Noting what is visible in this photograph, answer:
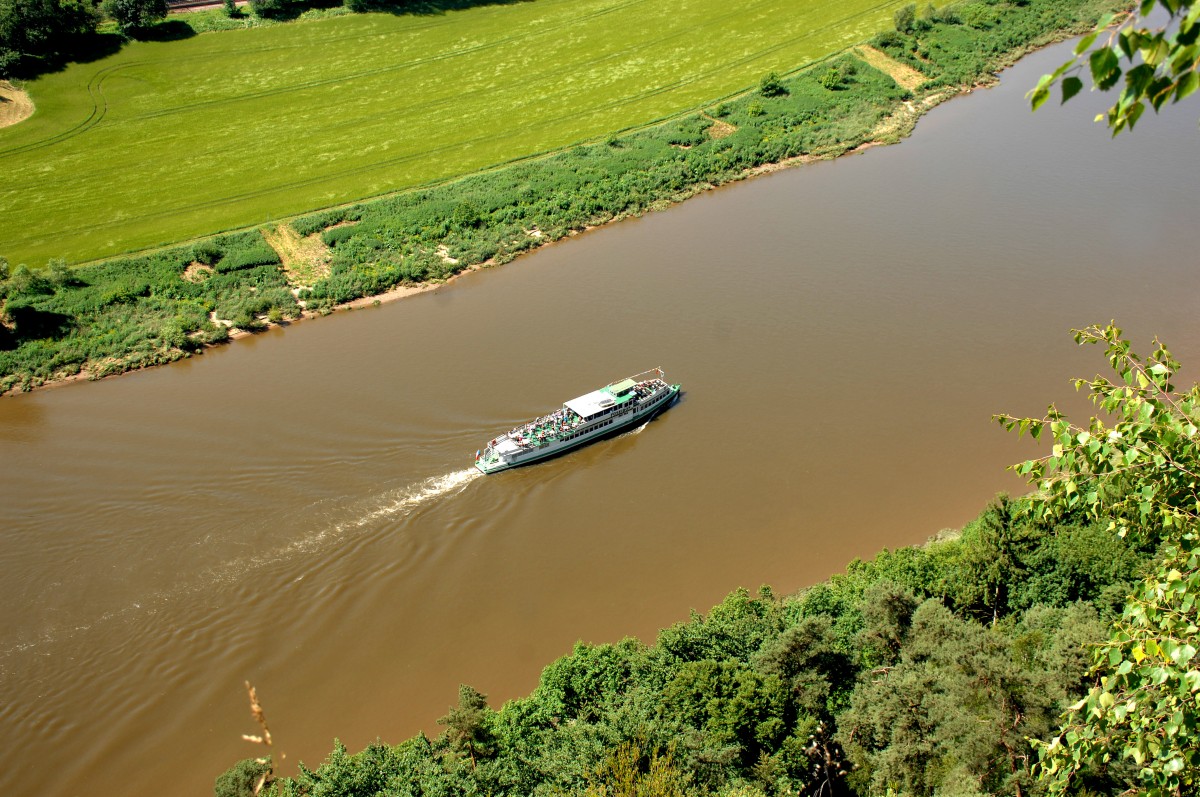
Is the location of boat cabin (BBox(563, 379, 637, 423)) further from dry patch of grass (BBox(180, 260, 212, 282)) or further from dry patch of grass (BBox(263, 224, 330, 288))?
dry patch of grass (BBox(180, 260, 212, 282))

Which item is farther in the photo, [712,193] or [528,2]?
[528,2]

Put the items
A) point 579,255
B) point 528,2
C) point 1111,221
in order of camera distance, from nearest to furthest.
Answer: point 1111,221
point 579,255
point 528,2

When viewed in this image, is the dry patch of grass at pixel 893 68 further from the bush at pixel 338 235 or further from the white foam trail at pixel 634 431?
the white foam trail at pixel 634 431

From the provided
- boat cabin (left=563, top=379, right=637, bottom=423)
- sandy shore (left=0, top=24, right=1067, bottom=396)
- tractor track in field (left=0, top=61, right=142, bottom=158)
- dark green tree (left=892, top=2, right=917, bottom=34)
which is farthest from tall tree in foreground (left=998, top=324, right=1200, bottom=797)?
tractor track in field (left=0, top=61, right=142, bottom=158)

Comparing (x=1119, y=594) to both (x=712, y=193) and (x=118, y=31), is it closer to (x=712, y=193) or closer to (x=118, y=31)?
(x=712, y=193)

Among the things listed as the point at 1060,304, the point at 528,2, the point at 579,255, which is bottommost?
the point at 1060,304

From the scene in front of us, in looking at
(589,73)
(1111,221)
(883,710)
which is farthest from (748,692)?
(589,73)

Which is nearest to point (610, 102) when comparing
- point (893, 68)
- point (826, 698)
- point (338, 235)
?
point (893, 68)
